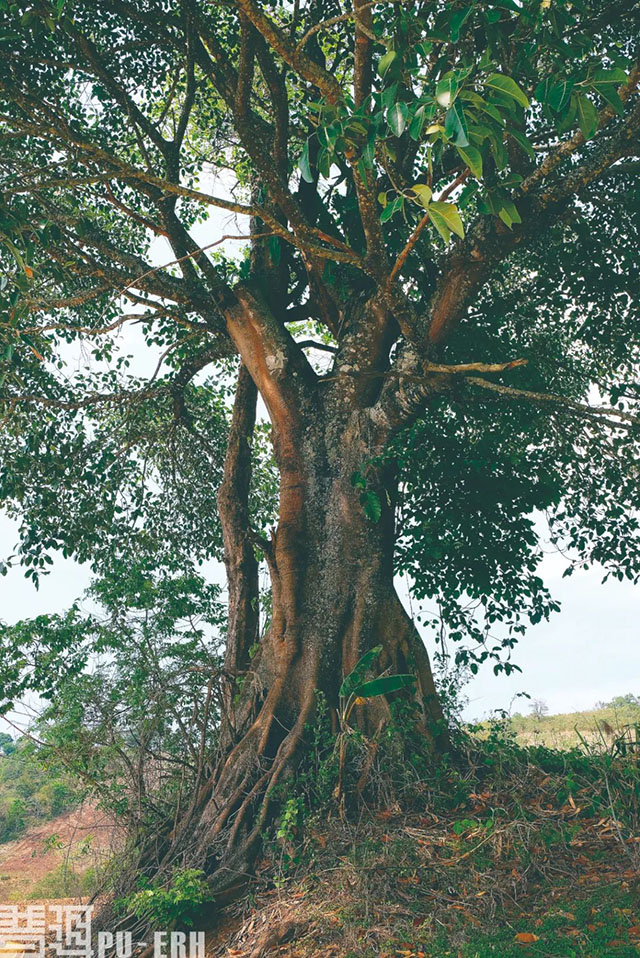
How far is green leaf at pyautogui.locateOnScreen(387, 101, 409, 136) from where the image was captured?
3717 millimetres

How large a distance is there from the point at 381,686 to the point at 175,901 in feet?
6.95

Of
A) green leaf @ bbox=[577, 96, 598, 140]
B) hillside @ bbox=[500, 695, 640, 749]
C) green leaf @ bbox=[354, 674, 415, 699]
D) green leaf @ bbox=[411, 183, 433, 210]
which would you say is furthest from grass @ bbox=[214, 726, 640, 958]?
green leaf @ bbox=[577, 96, 598, 140]

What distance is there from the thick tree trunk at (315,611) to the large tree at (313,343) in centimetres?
2

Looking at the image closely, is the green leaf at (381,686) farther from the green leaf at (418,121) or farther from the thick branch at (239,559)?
the green leaf at (418,121)

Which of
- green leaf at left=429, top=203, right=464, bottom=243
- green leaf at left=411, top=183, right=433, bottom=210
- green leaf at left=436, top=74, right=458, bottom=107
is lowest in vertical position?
green leaf at left=429, top=203, right=464, bottom=243

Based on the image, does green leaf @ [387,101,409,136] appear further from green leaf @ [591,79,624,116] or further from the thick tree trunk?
the thick tree trunk

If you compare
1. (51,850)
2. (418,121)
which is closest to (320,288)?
(418,121)

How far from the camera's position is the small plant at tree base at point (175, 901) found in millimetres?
5840

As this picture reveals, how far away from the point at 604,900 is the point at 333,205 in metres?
6.83

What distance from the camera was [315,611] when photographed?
24.1ft

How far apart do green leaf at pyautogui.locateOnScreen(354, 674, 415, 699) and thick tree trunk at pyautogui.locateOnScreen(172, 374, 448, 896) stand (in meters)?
0.58

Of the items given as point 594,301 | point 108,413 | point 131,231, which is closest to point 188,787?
point 108,413

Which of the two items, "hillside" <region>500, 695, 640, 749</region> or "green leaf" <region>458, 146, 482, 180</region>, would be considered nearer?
"green leaf" <region>458, 146, 482, 180</region>

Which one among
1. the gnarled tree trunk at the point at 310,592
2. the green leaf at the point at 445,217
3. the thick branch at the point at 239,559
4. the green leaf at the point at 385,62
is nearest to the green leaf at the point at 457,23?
the green leaf at the point at 385,62
